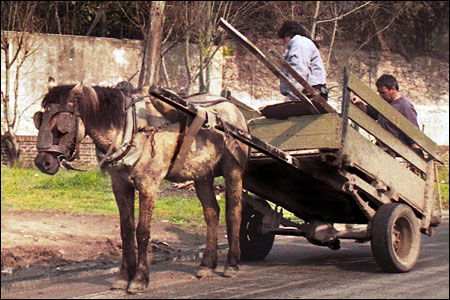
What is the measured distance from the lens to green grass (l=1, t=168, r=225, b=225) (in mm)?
11609

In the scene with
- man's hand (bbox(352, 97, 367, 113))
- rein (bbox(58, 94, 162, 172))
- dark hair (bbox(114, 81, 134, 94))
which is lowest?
rein (bbox(58, 94, 162, 172))

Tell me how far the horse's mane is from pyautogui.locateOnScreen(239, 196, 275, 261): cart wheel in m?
2.57

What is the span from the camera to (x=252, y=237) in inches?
350

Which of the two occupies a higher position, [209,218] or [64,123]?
[64,123]

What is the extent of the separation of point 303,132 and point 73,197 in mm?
6365

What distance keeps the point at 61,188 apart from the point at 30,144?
449 cm

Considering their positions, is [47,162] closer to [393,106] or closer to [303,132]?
[303,132]

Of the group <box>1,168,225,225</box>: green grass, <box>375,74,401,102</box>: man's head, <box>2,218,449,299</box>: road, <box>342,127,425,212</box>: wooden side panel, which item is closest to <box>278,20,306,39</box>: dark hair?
<box>375,74,401,102</box>: man's head

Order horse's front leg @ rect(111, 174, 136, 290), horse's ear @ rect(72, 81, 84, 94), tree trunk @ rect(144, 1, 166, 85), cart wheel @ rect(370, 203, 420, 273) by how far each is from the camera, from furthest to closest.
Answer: tree trunk @ rect(144, 1, 166, 85)
cart wheel @ rect(370, 203, 420, 273)
horse's front leg @ rect(111, 174, 136, 290)
horse's ear @ rect(72, 81, 84, 94)

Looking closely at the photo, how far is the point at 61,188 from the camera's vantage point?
13953 mm

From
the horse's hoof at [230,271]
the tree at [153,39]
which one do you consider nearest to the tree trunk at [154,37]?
the tree at [153,39]

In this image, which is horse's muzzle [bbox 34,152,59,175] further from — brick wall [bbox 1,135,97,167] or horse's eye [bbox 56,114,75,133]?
brick wall [bbox 1,135,97,167]

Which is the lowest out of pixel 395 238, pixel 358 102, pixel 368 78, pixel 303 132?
pixel 395 238

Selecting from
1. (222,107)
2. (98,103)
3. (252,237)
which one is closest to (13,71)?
(252,237)
